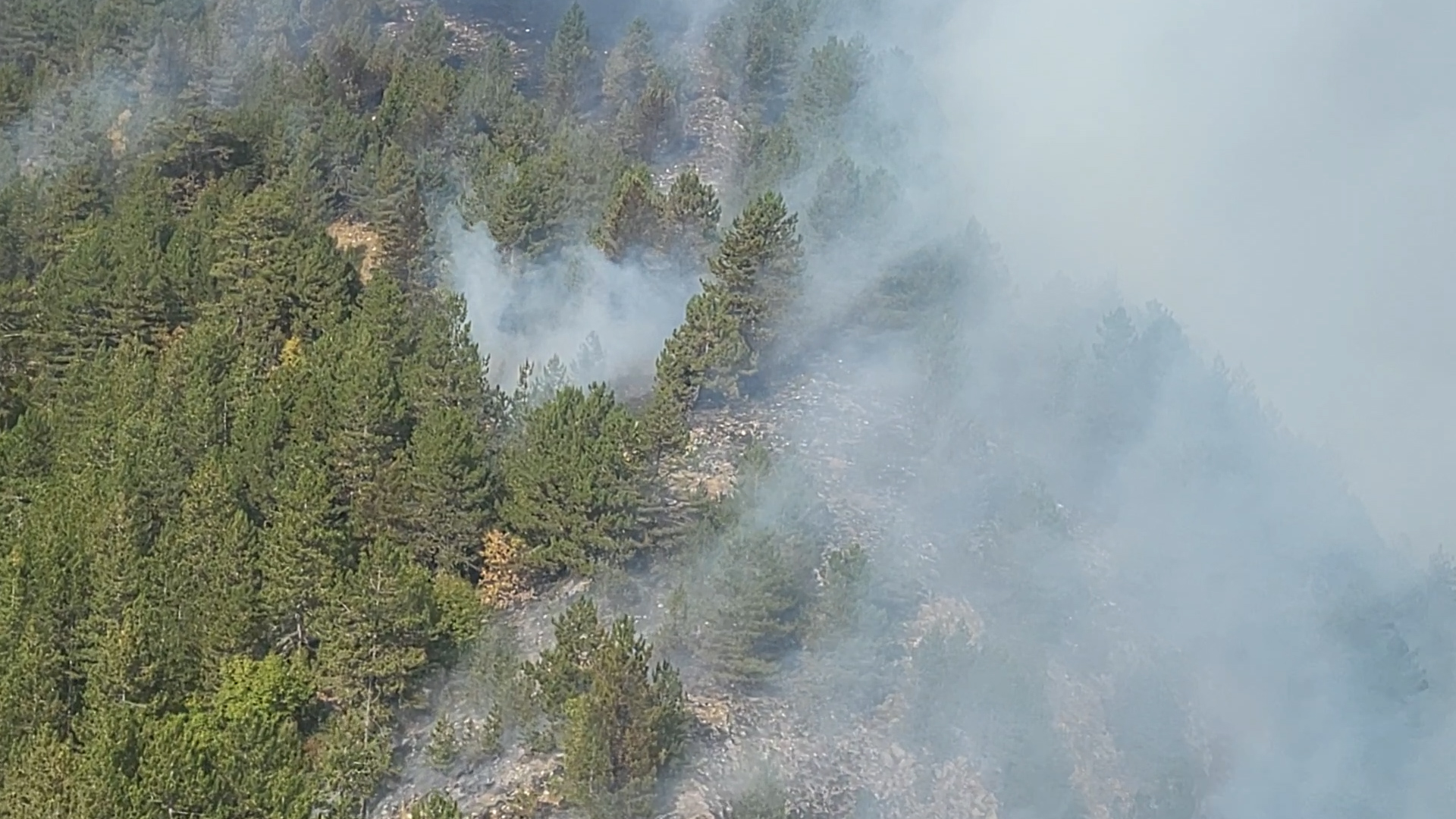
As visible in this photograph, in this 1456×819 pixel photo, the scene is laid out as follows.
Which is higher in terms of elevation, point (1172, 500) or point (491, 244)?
point (491, 244)

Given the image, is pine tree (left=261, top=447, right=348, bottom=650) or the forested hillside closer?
the forested hillside

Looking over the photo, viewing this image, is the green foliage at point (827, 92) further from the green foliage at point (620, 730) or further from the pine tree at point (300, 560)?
the green foliage at point (620, 730)

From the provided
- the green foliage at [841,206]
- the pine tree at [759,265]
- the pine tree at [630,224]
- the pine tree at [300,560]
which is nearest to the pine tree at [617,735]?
the pine tree at [300,560]

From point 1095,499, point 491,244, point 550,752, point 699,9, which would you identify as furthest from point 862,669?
point 699,9

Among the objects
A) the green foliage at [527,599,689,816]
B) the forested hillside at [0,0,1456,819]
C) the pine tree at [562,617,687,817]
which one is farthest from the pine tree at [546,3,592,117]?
the pine tree at [562,617,687,817]

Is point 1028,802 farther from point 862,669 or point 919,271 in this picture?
point 919,271

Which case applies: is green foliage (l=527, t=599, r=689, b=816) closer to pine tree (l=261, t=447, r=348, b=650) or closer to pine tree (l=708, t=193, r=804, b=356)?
pine tree (l=261, t=447, r=348, b=650)
